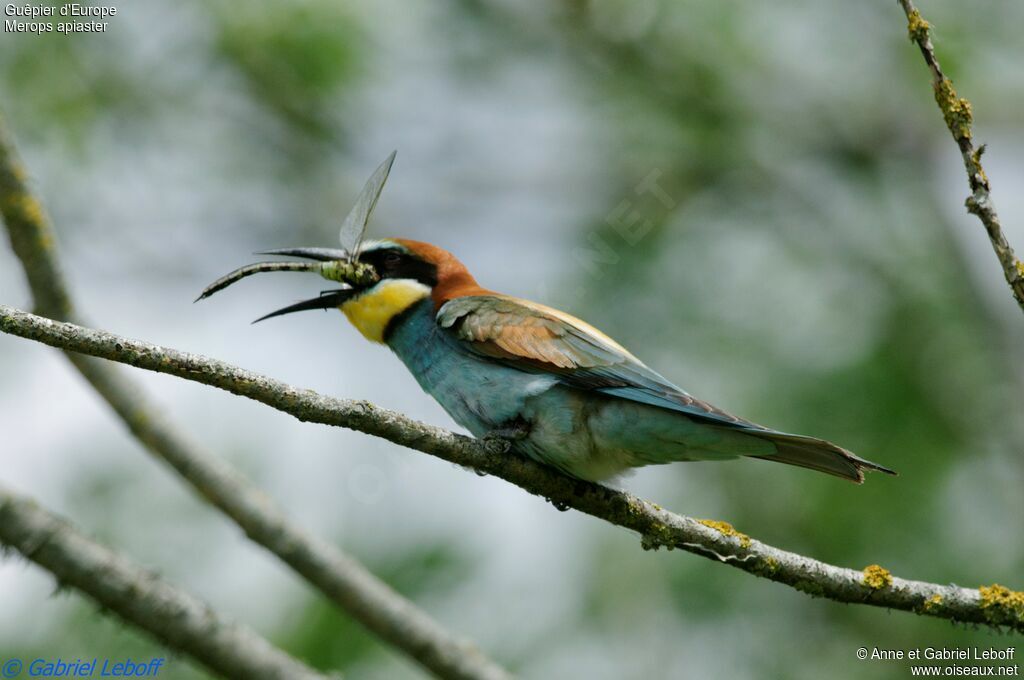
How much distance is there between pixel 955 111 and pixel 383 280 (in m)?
1.85

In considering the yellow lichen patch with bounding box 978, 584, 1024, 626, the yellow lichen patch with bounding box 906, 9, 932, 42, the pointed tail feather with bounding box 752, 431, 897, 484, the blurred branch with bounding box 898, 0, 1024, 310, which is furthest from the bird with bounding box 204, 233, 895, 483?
the yellow lichen patch with bounding box 906, 9, 932, 42

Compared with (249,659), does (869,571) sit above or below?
above

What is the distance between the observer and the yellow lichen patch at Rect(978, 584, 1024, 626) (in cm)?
237

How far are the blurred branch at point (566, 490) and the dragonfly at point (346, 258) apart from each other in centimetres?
89

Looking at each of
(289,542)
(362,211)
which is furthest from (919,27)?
(289,542)

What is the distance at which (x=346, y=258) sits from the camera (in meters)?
3.49

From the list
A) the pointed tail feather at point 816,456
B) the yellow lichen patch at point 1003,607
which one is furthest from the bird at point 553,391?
the yellow lichen patch at point 1003,607

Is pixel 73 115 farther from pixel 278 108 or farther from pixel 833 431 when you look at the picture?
pixel 833 431

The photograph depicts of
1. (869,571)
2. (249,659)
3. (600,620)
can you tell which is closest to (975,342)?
(600,620)

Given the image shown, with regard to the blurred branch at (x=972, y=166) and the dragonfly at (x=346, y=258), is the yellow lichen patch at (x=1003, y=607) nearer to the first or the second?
the blurred branch at (x=972, y=166)

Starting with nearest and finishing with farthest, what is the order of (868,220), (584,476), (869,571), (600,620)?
1. (869,571)
2. (584,476)
3. (600,620)
4. (868,220)

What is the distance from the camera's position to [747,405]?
498 centimetres

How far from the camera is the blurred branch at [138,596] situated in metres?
2.68

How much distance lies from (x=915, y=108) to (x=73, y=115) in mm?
4287
